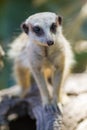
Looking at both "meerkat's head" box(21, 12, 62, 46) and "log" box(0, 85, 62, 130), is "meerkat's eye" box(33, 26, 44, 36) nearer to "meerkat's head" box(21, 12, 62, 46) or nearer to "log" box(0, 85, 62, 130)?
"meerkat's head" box(21, 12, 62, 46)

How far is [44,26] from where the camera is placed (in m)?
1.72

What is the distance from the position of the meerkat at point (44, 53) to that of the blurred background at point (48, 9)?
0.42 feet

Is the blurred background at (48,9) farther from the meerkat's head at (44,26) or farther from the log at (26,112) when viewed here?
the meerkat's head at (44,26)

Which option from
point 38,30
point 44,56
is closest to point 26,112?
point 44,56

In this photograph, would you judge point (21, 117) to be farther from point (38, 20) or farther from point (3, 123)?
point (38, 20)

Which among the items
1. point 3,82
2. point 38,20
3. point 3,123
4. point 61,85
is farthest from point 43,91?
point 3,82

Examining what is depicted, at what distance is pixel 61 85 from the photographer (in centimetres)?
198

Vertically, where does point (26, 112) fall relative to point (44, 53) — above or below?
below

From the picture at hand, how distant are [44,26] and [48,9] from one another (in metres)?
0.76

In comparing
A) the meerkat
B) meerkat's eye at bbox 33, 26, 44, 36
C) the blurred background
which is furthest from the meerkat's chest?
the blurred background

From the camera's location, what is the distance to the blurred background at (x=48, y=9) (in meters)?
2.26

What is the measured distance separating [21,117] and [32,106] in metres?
0.08

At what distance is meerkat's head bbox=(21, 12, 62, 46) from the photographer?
171 cm

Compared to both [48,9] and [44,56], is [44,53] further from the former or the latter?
[48,9]
